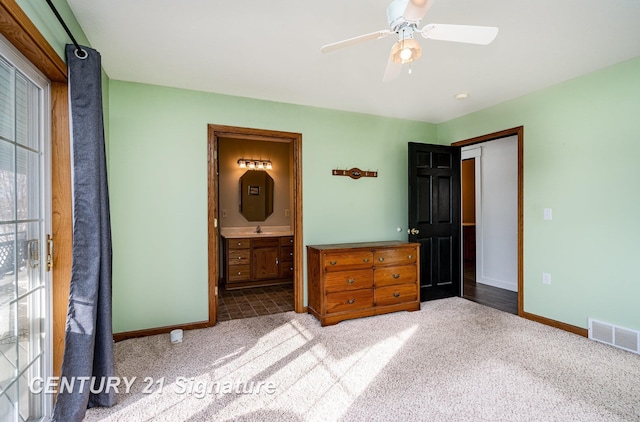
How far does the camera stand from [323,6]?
1956mm

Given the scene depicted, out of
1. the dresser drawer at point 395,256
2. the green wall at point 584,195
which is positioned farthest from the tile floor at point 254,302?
the green wall at point 584,195

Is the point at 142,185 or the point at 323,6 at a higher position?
the point at 323,6

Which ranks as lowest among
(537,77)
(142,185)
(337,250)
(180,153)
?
(337,250)

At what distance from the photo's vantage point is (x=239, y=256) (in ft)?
15.9

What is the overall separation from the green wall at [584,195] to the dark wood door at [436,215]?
3.12 feet

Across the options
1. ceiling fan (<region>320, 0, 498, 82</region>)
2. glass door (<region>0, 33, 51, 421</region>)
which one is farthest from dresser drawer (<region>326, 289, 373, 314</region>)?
ceiling fan (<region>320, 0, 498, 82</region>)

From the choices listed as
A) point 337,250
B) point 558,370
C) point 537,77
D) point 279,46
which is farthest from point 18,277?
point 537,77

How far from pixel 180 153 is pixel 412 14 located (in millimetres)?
2587

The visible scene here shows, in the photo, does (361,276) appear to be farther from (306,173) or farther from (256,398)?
(256,398)

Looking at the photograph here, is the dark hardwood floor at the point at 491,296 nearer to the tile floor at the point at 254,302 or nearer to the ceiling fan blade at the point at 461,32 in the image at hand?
the tile floor at the point at 254,302

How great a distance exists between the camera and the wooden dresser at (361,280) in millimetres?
3369

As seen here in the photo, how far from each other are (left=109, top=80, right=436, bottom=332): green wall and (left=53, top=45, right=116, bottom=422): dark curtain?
1.21 m

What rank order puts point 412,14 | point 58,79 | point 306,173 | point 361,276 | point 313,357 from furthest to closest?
point 306,173 → point 361,276 → point 313,357 → point 58,79 → point 412,14

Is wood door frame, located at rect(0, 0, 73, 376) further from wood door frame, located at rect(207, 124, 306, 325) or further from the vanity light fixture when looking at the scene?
the vanity light fixture
